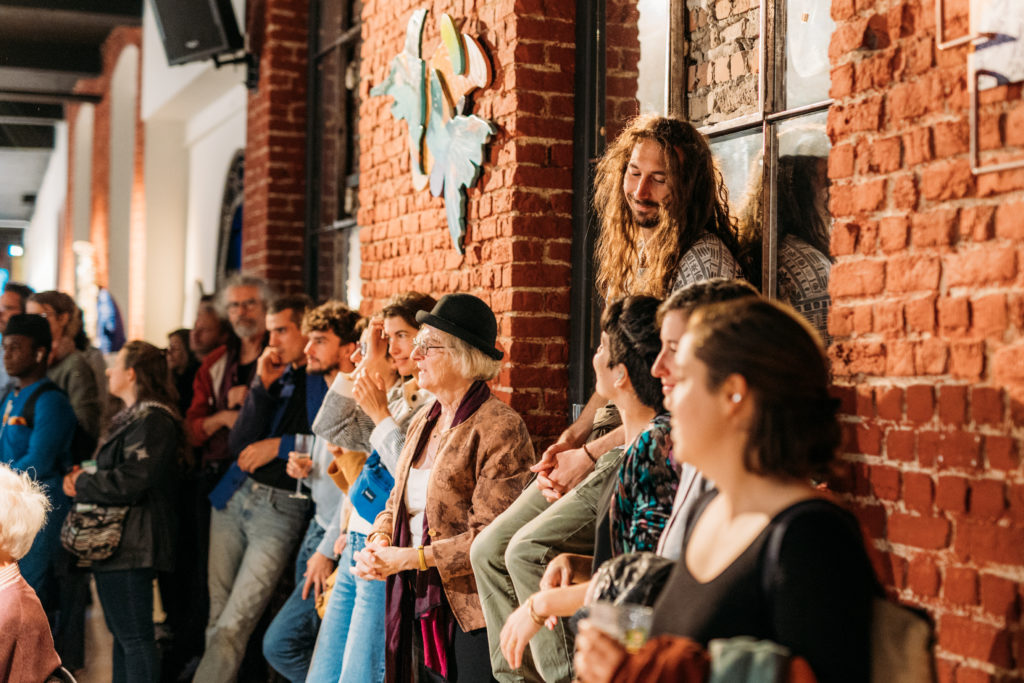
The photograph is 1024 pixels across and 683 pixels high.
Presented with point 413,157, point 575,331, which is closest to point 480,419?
point 575,331

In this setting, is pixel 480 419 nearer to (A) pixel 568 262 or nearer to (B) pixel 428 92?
(A) pixel 568 262

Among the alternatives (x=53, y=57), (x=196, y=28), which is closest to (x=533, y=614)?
(x=196, y=28)

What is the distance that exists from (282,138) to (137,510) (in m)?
2.98

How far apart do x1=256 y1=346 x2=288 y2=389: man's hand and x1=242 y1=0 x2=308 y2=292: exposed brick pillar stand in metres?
2.08

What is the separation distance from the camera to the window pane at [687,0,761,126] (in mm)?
3170

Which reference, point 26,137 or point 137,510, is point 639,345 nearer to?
point 137,510

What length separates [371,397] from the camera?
3584 millimetres

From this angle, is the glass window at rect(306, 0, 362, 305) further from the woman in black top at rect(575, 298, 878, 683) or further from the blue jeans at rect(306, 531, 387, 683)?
the woman in black top at rect(575, 298, 878, 683)

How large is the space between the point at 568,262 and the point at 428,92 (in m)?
1.10

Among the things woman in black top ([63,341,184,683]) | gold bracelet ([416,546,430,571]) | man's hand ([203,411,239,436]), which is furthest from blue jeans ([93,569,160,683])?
gold bracelet ([416,546,430,571])

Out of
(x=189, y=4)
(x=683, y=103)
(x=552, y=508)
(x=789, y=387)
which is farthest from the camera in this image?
(x=189, y=4)

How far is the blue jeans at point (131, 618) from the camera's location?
14.4 ft

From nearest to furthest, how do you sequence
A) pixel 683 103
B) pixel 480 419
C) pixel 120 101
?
pixel 480 419
pixel 683 103
pixel 120 101

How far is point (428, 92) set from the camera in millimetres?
4566
